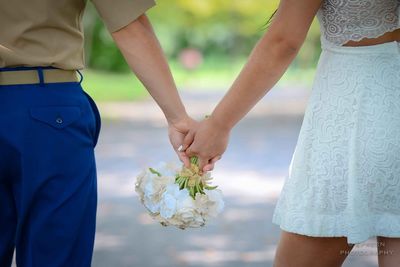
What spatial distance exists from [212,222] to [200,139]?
4214 mm

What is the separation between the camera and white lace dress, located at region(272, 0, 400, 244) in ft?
9.75

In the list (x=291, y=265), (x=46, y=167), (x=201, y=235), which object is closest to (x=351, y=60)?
(x=291, y=265)

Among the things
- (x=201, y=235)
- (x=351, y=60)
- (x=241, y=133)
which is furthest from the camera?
(x=241, y=133)

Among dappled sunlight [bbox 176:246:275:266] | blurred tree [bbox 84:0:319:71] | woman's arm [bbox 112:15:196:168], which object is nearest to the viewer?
woman's arm [bbox 112:15:196:168]

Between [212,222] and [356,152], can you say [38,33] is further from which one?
[212,222]

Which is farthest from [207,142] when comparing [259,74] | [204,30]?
[204,30]

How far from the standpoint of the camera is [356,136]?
117 inches

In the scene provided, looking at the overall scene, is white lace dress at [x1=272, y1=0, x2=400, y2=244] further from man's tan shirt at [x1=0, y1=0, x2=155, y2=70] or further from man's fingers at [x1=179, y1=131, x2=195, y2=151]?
man's tan shirt at [x1=0, y1=0, x2=155, y2=70]

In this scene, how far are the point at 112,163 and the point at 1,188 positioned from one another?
330 inches

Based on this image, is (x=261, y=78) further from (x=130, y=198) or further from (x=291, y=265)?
(x=130, y=198)

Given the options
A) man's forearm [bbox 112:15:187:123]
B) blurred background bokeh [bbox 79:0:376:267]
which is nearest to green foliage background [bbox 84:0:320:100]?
blurred background bokeh [bbox 79:0:376:267]

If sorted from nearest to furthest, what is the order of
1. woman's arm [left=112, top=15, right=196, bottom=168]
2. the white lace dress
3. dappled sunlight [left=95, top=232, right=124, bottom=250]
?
the white lace dress, woman's arm [left=112, top=15, right=196, bottom=168], dappled sunlight [left=95, top=232, right=124, bottom=250]

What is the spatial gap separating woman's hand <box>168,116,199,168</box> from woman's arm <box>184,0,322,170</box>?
0.09 feet

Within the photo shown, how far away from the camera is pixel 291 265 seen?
3.09 m
